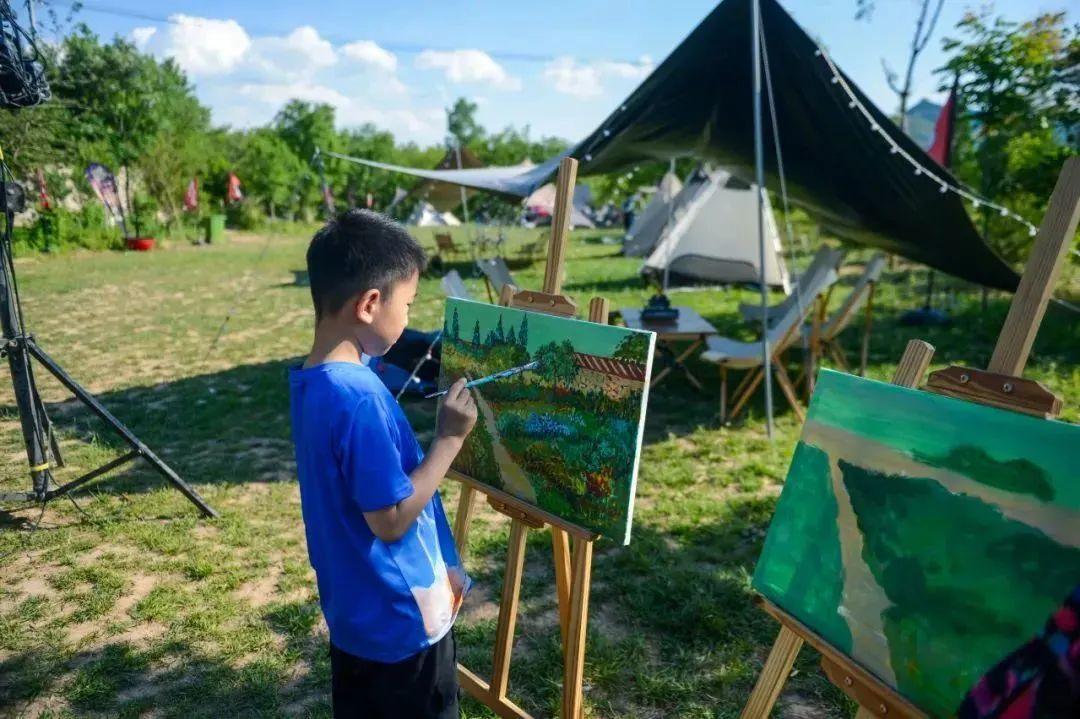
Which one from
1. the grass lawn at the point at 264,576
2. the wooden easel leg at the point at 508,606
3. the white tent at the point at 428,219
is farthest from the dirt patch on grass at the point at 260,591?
the white tent at the point at 428,219

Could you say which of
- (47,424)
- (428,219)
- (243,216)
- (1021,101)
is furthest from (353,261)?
(428,219)

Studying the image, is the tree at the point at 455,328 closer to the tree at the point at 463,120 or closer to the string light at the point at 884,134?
the string light at the point at 884,134

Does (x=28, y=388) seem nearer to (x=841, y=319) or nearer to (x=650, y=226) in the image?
(x=841, y=319)

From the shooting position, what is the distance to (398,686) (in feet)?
5.12

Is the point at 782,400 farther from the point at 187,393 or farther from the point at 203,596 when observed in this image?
the point at 187,393

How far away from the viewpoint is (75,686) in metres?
2.49

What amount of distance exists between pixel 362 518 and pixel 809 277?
6.05 metres

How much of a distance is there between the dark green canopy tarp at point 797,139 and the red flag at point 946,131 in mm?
2642

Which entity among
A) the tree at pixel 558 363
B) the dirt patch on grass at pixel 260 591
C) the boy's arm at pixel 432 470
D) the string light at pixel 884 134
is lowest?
the dirt patch on grass at pixel 260 591

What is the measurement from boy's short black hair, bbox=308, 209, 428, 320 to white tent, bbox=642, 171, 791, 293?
9647 mm

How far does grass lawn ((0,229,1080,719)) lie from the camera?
8.18 feet

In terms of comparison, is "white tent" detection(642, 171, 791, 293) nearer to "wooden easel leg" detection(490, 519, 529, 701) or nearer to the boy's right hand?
A: "wooden easel leg" detection(490, 519, 529, 701)

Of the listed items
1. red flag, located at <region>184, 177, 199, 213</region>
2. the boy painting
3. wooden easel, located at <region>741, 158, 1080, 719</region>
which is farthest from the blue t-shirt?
red flag, located at <region>184, 177, 199, 213</region>

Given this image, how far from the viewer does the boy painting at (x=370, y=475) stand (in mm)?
1348
